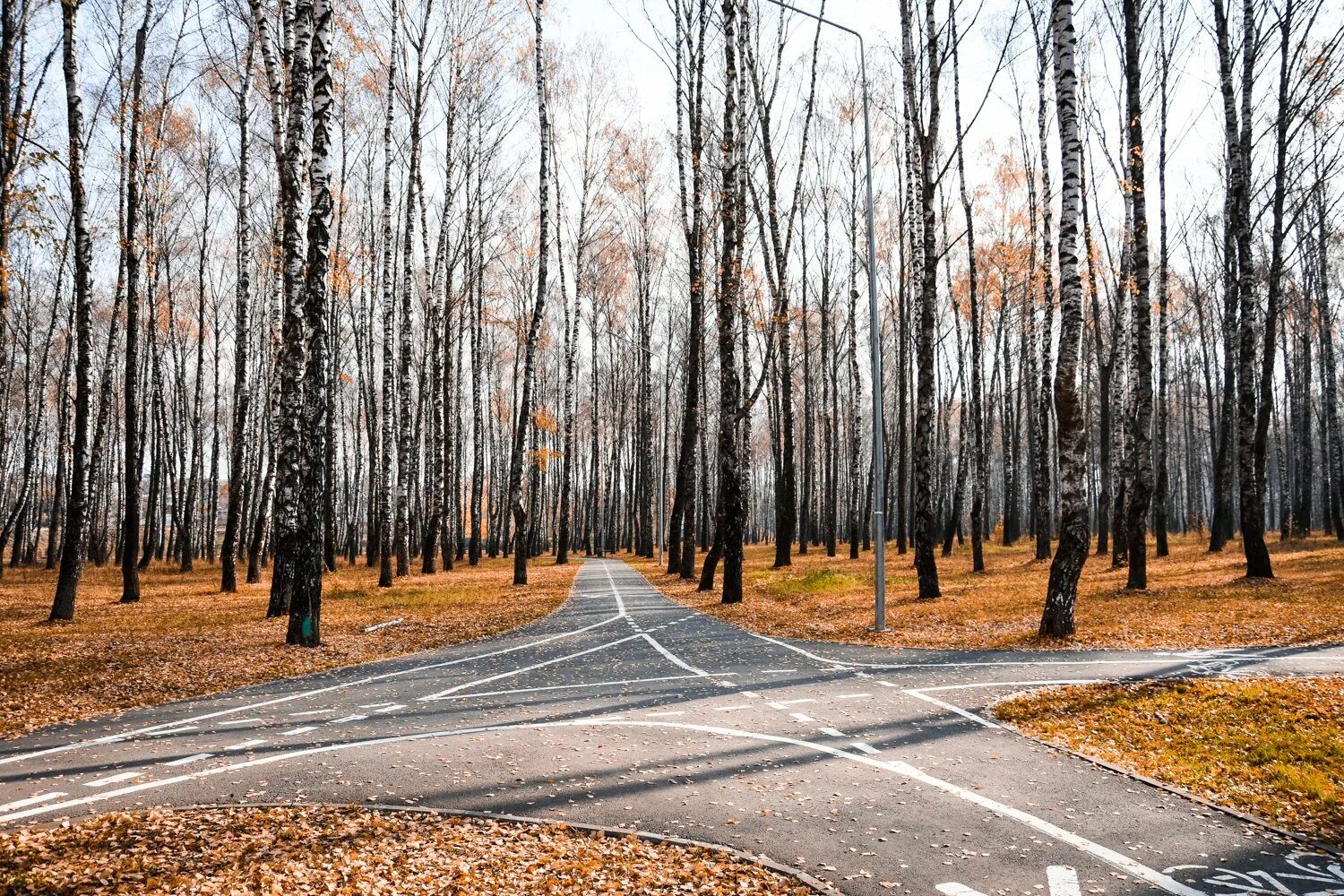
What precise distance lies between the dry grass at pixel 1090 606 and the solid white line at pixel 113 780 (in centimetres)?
980

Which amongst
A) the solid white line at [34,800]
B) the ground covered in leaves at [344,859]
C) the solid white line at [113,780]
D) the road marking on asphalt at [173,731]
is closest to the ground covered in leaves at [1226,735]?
the ground covered in leaves at [344,859]

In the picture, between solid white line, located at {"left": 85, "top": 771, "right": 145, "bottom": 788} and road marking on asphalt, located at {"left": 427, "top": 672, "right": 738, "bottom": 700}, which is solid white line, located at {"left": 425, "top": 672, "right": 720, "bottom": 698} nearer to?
road marking on asphalt, located at {"left": 427, "top": 672, "right": 738, "bottom": 700}

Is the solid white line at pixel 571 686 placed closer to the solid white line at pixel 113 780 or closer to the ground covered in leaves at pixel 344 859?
the solid white line at pixel 113 780

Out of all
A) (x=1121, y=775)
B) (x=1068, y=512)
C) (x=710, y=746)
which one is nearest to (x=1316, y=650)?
(x=1068, y=512)

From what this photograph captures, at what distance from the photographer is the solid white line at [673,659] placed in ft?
→ 33.2

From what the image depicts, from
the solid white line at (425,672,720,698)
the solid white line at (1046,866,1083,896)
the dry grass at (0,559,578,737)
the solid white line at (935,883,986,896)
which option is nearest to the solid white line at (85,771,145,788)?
the dry grass at (0,559,578,737)

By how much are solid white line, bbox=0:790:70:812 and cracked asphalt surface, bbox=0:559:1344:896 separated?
3 cm

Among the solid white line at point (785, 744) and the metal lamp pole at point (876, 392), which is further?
the metal lamp pole at point (876, 392)

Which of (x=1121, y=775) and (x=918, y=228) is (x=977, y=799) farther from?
(x=918, y=228)

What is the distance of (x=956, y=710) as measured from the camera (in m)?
7.75

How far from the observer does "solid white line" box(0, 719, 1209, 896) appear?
13.9ft

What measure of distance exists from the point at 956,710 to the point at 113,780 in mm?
7289

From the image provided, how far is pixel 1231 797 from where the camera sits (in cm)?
523

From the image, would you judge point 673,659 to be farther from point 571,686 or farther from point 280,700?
point 280,700
